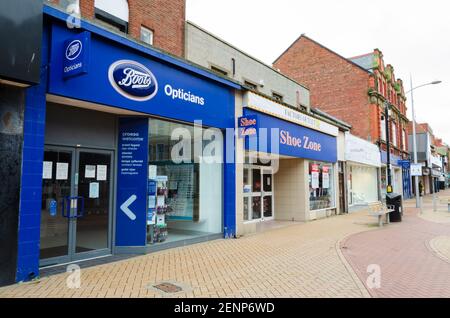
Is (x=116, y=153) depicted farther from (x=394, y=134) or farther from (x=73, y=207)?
(x=394, y=134)

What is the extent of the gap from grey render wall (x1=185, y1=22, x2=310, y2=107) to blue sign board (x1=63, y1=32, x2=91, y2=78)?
642cm

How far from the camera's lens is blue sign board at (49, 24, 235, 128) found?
6066 millimetres

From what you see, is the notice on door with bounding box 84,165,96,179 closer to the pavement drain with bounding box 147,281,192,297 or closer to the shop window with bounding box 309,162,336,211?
the pavement drain with bounding box 147,281,192,297

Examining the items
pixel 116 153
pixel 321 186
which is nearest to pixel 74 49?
pixel 116 153

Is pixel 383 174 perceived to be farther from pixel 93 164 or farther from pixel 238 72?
pixel 93 164

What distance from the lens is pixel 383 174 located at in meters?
26.5

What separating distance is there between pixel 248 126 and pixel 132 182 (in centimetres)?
406

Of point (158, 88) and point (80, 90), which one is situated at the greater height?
point (158, 88)

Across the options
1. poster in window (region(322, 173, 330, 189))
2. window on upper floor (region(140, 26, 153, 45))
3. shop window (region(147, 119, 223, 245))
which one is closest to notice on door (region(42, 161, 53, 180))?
shop window (region(147, 119, 223, 245))

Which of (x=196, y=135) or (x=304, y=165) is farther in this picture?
(x=304, y=165)

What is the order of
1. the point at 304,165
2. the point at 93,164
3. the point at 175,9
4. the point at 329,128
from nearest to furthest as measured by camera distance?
1. the point at 93,164
2. the point at 175,9
3. the point at 304,165
4. the point at 329,128

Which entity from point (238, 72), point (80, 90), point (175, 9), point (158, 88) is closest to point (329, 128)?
point (238, 72)

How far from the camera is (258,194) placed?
13.6 meters
